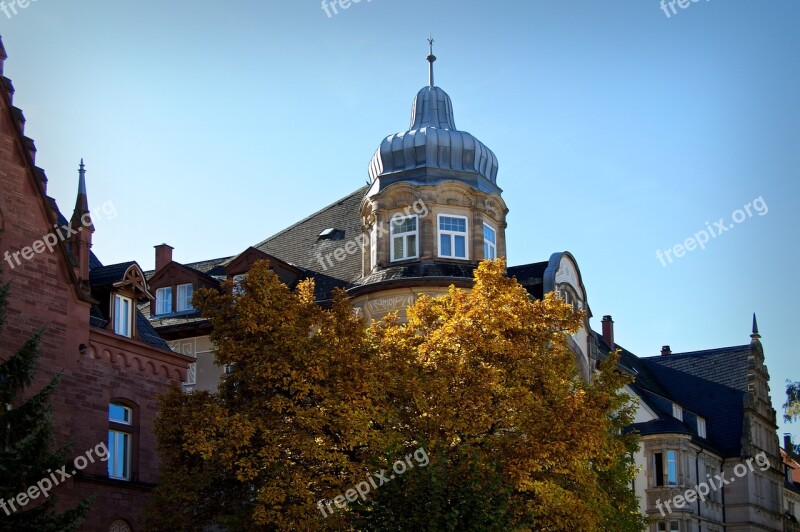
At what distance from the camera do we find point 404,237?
1537 inches

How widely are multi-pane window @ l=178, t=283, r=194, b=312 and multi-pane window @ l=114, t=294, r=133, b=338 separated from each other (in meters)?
11.5

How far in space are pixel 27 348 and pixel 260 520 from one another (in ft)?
17.9

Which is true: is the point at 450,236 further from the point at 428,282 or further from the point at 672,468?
the point at 672,468

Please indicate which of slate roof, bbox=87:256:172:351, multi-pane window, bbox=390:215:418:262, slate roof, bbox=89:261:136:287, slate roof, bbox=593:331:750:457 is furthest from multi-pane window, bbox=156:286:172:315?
slate roof, bbox=593:331:750:457

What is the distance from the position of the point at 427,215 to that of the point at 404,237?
101cm

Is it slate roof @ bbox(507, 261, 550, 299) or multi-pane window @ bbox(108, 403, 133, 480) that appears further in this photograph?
slate roof @ bbox(507, 261, 550, 299)

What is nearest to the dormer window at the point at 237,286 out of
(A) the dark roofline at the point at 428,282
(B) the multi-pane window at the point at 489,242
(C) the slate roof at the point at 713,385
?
(A) the dark roofline at the point at 428,282

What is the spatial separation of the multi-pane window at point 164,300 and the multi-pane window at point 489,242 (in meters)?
11.2

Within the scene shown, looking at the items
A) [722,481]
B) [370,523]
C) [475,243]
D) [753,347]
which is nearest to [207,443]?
[370,523]

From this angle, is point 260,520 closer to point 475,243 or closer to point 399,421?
point 399,421

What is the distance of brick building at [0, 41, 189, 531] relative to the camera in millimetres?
28000

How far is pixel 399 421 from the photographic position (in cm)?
2845

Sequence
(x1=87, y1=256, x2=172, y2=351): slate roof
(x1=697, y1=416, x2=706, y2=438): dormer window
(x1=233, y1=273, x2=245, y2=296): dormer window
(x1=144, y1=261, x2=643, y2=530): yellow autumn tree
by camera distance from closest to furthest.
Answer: (x1=144, y1=261, x2=643, y2=530): yellow autumn tree, (x1=233, y1=273, x2=245, y2=296): dormer window, (x1=87, y1=256, x2=172, y2=351): slate roof, (x1=697, y1=416, x2=706, y2=438): dormer window

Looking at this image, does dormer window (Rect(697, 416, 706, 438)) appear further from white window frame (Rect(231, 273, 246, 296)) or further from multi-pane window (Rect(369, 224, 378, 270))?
white window frame (Rect(231, 273, 246, 296))
